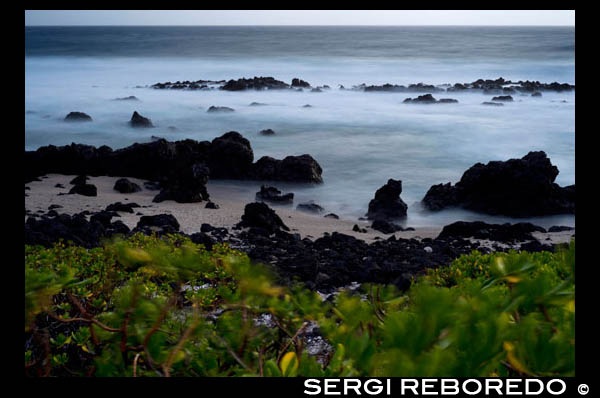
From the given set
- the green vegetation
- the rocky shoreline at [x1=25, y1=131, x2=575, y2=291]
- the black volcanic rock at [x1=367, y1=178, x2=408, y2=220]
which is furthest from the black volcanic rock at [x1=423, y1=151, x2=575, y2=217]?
the green vegetation

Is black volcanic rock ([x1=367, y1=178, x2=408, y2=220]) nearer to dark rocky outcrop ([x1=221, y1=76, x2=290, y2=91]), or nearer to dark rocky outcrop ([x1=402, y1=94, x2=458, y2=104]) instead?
dark rocky outcrop ([x1=402, y1=94, x2=458, y2=104])

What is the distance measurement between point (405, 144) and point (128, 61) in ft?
120

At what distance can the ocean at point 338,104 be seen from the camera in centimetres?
1938

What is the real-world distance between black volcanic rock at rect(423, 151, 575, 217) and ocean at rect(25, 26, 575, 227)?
0.33 m

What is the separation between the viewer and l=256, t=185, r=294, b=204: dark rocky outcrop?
14.6 m

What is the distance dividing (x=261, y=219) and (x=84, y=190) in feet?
16.6

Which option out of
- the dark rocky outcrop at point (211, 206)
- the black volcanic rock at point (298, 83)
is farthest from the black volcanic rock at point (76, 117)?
the black volcanic rock at point (298, 83)

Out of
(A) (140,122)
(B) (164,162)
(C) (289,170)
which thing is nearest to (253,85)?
(A) (140,122)

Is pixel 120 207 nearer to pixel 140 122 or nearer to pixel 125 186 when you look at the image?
pixel 125 186

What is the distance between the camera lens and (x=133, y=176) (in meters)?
15.8

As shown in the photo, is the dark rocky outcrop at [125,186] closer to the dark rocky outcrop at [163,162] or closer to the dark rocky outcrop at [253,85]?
the dark rocky outcrop at [163,162]

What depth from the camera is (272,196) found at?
48.4 ft
